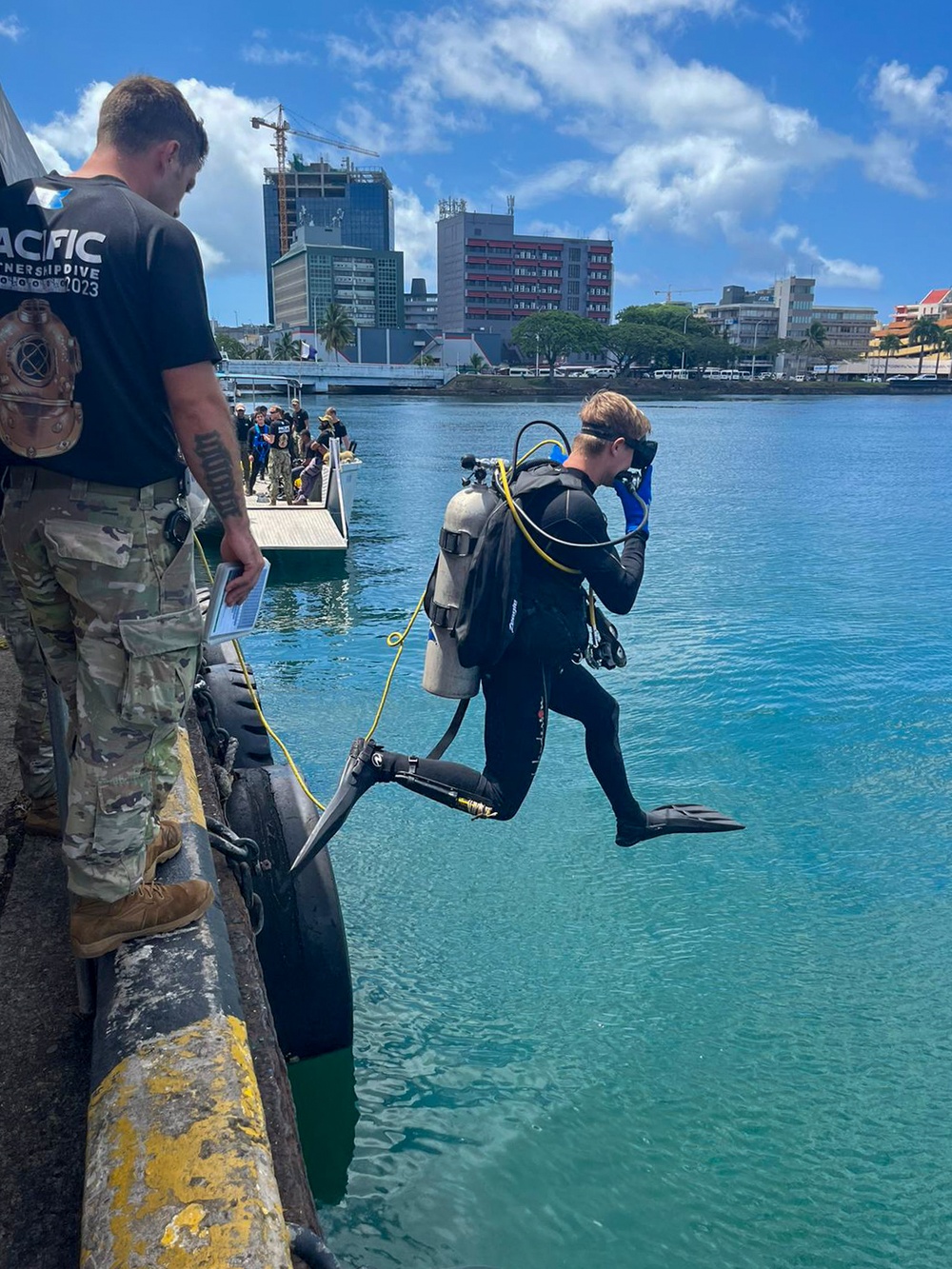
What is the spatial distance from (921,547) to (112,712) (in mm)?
19943

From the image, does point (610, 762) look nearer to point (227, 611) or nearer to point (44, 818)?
point (227, 611)

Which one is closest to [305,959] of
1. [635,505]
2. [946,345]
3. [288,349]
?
[635,505]

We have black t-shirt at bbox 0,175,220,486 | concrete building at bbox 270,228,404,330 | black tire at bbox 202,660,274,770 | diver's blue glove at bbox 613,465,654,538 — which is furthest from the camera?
concrete building at bbox 270,228,404,330

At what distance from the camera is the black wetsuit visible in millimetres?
3859

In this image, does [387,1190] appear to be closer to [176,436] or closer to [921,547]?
[176,436]

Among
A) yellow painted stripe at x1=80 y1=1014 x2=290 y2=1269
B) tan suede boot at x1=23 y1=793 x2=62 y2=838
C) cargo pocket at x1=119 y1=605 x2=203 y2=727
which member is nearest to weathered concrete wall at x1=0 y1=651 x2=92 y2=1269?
tan suede boot at x1=23 y1=793 x2=62 y2=838

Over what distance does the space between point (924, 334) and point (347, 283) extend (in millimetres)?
107269

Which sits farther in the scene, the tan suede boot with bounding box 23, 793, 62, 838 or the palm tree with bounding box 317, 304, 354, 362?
the palm tree with bounding box 317, 304, 354, 362

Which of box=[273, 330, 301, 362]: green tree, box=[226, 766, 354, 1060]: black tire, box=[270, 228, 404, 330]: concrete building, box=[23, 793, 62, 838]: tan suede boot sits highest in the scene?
box=[270, 228, 404, 330]: concrete building

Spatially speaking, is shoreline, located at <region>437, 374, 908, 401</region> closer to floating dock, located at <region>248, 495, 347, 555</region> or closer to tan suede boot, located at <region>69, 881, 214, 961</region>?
floating dock, located at <region>248, 495, 347, 555</region>

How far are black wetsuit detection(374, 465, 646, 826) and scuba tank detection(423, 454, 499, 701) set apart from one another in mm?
147

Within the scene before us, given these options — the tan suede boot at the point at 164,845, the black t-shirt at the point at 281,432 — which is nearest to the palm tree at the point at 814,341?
the black t-shirt at the point at 281,432

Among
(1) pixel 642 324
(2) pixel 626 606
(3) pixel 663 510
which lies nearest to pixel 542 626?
(2) pixel 626 606

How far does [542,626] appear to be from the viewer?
12.7ft
